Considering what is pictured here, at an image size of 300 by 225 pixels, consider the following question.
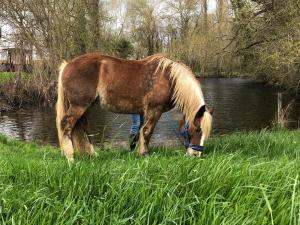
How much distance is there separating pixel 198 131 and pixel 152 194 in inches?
123

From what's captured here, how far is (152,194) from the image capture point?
108 inches

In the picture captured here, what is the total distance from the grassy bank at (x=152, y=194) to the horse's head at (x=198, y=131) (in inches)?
78.9

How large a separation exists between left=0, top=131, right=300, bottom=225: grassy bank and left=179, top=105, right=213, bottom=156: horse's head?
200cm

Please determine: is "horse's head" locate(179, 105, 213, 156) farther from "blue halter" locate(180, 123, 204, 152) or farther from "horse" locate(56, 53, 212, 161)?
"horse" locate(56, 53, 212, 161)

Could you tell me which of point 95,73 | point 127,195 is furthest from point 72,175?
point 95,73

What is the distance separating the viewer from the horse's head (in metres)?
5.62

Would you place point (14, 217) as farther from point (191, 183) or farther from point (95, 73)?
point (95, 73)

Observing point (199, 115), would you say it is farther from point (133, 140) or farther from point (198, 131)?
point (133, 140)

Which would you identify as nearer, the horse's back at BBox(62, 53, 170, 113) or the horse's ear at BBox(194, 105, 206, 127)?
the horse's ear at BBox(194, 105, 206, 127)

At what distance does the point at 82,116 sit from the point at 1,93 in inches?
657

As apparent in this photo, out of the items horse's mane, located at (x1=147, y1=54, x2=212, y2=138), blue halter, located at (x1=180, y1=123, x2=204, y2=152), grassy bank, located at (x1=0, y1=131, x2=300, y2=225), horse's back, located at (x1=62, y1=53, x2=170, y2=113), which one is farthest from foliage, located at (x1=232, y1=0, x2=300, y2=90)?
grassy bank, located at (x1=0, y1=131, x2=300, y2=225)

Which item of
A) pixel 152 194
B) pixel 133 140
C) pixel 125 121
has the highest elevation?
pixel 152 194

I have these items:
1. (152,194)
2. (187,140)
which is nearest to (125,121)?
(187,140)

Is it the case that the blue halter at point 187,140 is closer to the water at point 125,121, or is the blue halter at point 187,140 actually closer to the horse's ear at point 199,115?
the horse's ear at point 199,115
